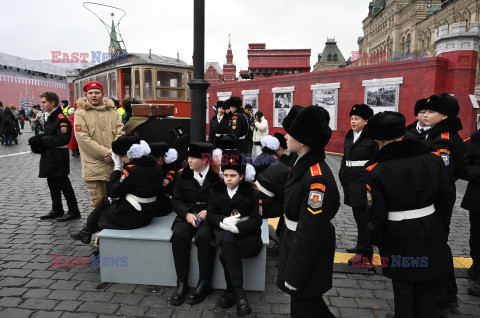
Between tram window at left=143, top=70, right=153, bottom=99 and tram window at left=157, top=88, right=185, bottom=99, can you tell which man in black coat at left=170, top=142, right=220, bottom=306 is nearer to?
tram window at left=143, top=70, right=153, bottom=99

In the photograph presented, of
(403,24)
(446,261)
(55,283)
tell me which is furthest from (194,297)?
(403,24)

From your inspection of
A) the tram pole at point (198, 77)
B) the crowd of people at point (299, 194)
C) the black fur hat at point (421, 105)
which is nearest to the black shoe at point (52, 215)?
the crowd of people at point (299, 194)

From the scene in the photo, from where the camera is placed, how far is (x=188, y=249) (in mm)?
3264

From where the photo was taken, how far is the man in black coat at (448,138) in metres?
3.01

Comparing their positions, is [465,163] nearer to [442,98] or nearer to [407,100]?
[442,98]

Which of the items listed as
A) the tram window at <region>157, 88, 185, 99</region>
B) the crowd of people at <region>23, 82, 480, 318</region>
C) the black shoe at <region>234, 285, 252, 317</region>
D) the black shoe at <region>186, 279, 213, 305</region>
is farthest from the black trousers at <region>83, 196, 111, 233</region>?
the tram window at <region>157, 88, 185, 99</region>

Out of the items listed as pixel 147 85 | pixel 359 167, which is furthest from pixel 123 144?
pixel 147 85

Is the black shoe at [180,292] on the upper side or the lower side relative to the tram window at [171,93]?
lower

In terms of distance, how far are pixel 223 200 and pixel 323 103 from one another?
12019mm

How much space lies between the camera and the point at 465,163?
11.0 feet

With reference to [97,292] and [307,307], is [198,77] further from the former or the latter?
[307,307]

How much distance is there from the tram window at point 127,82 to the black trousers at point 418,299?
10.1 m

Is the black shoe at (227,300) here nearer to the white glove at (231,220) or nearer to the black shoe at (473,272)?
the white glove at (231,220)

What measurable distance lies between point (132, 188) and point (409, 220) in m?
2.69
